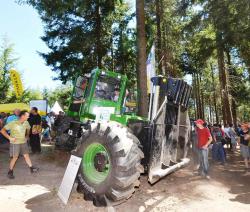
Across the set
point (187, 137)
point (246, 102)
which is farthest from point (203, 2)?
point (246, 102)

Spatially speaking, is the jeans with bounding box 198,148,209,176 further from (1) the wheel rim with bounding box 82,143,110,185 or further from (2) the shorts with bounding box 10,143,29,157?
(2) the shorts with bounding box 10,143,29,157

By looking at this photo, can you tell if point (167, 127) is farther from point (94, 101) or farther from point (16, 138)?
point (16, 138)

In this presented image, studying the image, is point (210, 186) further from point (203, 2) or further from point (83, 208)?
point (203, 2)

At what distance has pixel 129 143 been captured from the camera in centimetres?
553

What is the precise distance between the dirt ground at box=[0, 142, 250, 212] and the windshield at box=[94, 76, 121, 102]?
2.55 meters

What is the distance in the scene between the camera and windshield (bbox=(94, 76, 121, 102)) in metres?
8.88

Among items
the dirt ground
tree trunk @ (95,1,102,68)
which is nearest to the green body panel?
the dirt ground

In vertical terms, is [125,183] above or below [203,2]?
below

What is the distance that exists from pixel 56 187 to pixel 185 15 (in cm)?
983

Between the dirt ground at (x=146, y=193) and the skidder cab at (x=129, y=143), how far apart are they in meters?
0.76

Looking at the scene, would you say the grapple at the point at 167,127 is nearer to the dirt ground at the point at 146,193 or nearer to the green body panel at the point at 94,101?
the dirt ground at the point at 146,193

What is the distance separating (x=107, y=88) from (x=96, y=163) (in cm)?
347

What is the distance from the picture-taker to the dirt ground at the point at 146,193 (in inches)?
256

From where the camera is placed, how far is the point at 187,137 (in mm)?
7895
